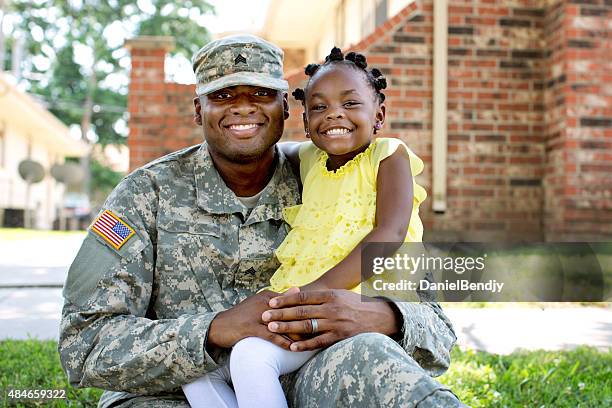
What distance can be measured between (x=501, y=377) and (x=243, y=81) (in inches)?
80.6

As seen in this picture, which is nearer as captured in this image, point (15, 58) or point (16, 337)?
point (16, 337)

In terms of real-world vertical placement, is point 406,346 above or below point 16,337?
above

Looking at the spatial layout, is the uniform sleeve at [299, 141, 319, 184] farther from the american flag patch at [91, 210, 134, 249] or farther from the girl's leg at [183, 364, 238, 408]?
the girl's leg at [183, 364, 238, 408]

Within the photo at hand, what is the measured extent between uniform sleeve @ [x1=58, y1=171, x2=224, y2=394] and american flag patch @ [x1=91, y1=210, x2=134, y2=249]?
1 centimetres

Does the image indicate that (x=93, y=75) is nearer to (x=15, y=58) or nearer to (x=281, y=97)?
(x=15, y=58)

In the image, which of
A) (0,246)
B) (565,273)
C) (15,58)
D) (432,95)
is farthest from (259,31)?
(15,58)

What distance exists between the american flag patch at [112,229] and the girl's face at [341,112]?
0.64 meters

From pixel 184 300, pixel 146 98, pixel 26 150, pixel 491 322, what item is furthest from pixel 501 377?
pixel 26 150

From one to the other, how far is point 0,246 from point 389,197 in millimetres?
9301

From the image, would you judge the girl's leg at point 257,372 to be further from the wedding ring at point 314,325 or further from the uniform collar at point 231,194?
the uniform collar at point 231,194

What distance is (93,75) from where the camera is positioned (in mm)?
27938

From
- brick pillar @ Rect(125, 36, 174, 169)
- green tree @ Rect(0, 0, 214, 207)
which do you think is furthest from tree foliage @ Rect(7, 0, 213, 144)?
→ brick pillar @ Rect(125, 36, 174, 169)

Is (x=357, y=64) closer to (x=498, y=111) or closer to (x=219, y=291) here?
(x=219, y=291)

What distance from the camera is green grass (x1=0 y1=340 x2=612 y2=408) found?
10.3 ft
